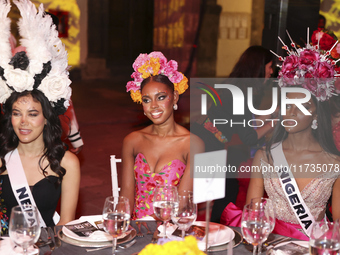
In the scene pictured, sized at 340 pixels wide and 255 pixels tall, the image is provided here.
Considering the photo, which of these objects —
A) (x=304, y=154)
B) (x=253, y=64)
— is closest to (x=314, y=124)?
(x=304, y=154)

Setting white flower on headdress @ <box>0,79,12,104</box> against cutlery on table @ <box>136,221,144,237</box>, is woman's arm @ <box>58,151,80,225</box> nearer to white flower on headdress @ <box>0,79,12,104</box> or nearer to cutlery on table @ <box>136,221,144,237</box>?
white flower on headdress @ <box>0,79,12,104</box>

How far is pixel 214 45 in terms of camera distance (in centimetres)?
1120

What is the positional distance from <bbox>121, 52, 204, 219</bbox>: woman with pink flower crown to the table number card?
46.7 inches

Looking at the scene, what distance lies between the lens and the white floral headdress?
2.36 metres

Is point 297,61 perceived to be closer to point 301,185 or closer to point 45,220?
point 301,185

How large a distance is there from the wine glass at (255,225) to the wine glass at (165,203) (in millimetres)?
268

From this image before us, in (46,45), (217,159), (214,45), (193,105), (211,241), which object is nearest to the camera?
(217,159)

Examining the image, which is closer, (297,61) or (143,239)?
(143,239)

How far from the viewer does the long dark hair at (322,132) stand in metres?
2.49

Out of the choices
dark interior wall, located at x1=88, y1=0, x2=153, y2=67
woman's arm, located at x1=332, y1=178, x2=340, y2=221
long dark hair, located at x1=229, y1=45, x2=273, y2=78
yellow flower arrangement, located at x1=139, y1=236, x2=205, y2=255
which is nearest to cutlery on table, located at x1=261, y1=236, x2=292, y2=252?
yellow flower arrangement, located at x1=139, y1=236, x2=205, y2=255

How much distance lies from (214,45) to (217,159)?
9.97m

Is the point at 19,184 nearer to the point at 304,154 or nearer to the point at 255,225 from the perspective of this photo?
the point at 255,225

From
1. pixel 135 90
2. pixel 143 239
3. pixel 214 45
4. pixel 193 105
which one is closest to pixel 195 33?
pixel 214 45

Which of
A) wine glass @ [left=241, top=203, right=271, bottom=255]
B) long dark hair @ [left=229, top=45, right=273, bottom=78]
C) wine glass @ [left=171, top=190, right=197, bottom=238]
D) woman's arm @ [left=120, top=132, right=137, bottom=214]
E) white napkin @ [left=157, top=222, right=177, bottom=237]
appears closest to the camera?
wine glass @ [left=241, top=203, right=271, bottom=255]
